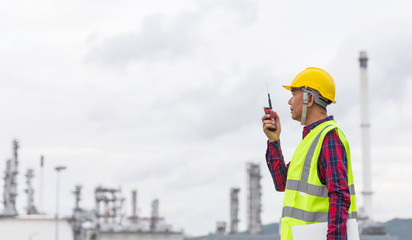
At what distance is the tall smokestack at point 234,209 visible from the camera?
102688 millimetres

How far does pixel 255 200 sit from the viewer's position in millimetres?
99625

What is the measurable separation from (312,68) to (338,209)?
0.98 meters

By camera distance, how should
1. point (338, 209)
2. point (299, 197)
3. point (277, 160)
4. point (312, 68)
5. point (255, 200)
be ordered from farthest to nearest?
point (255, 200)
point (277, 160)
point (312, 68)
point (299, 197)
point (338, 209)

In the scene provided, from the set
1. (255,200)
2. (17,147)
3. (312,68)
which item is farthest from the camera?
(255,200)

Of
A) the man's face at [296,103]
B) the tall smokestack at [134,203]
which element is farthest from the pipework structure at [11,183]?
the man's face at [296,103]

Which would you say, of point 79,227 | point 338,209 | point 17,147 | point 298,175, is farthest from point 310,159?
point 79,227

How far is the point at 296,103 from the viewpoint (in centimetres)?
434

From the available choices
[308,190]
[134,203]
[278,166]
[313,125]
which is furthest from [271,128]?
[134,203]

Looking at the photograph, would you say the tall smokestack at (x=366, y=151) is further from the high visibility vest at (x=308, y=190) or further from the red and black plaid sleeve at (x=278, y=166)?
the high visibility vest at (x=308, y=190)

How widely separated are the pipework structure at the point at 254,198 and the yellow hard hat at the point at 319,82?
95.7m

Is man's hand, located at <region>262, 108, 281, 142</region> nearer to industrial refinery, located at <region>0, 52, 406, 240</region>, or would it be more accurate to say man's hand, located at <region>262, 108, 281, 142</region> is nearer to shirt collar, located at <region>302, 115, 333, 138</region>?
shirt collar, located at <region>302, 115, 333, 138</region>

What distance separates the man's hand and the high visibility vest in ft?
1.23

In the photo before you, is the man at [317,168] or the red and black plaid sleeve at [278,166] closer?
the man at [317,168]

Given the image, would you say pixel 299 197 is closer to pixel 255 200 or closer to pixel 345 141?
pixel 345 141
